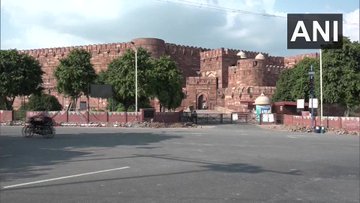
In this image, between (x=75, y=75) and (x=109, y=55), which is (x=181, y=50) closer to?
(x=109, y=55)

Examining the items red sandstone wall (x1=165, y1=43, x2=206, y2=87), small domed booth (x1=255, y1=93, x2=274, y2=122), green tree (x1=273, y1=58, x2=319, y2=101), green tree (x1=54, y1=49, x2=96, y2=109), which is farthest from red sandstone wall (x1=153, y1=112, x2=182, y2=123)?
red sandstone wall (x1=165, y1=43, x2=206, y2=87)

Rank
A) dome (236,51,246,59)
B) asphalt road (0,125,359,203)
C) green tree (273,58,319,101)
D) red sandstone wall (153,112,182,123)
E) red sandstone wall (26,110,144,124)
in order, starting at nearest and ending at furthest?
asphalt road (0,125,359,203)
red sandstone wall (26,110,144,124)
red sandstone wall (153,112,182,123)
green tree (273,58,319,101)
dome (236,51,246,59)

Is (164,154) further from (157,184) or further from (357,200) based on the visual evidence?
(357,200)

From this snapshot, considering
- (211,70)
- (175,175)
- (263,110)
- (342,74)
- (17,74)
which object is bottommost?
(175,175)

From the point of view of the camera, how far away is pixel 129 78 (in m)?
50.1

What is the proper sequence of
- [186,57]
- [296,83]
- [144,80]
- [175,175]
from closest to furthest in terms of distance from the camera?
[175,175] → [144,80] → [296,83] → [186,57]

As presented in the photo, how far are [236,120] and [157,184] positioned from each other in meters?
46.6

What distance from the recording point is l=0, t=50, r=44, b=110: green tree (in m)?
52.3

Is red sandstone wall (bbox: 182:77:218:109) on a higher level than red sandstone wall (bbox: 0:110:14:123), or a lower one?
higher

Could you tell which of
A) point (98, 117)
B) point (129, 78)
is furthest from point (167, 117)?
point (98, 117)

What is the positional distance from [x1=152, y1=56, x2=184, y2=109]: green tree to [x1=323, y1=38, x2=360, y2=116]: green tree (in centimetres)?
1657

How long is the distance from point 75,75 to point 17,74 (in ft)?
20.5

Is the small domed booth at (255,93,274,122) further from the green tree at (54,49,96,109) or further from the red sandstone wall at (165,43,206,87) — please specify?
the red sandstone wall at (165,43,206,87)

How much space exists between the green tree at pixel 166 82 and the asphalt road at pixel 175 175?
3378cm
